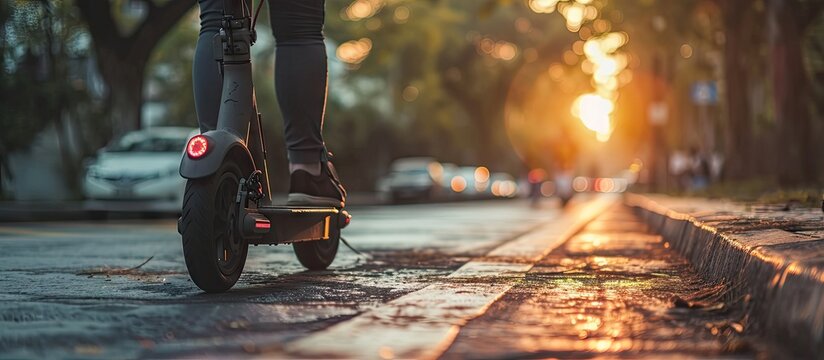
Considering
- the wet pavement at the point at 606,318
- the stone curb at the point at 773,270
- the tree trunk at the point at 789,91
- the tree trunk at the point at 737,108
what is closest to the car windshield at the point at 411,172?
the tree trunk at the point at 737,108

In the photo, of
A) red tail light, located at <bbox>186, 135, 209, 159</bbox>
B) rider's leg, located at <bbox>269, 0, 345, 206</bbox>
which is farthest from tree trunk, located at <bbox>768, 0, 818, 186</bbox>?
red tail light, located at <bbox>186, 135, 209, 159</bbox>

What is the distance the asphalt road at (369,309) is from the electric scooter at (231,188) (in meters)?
0.15

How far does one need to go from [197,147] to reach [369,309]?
114cm

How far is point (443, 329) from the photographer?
4.23 metres

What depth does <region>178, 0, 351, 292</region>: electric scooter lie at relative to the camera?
5.44m

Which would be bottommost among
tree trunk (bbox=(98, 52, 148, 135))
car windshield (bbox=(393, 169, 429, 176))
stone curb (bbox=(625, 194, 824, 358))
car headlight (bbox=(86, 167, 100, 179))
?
car windshield (bbox=(393, 169, 429, 176))

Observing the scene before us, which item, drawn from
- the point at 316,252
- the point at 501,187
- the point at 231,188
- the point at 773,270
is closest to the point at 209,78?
the point at 231,188

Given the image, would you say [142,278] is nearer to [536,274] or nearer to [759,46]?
[536,274]

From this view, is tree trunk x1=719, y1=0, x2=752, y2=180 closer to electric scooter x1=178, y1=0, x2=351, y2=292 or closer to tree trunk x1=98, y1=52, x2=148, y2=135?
tree trunk x1=98, y1=52, x2=148, y2=135

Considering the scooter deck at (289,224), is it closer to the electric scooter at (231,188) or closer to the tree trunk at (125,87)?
the electric scooter at (231,188)

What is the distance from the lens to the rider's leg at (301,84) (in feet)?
22.0

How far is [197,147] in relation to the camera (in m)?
5.55

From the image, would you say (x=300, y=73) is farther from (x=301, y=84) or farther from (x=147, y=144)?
(x=147, y=144)

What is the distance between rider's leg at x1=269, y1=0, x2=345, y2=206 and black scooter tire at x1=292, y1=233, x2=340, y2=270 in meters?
0.33
